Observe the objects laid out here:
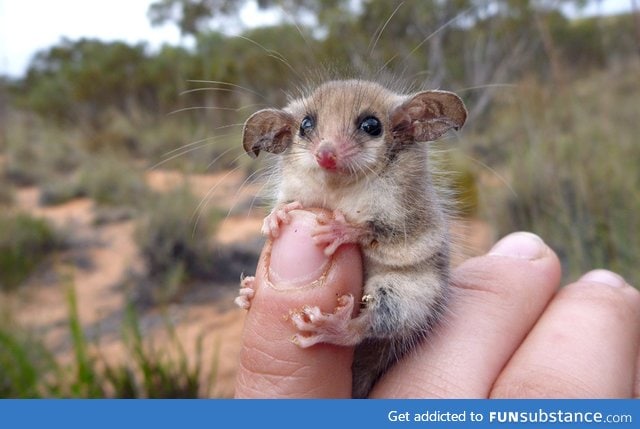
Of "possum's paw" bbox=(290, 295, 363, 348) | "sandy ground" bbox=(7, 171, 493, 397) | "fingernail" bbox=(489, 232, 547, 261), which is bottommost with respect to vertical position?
"sandy ground" bbox=(7, 171, 493, 397)

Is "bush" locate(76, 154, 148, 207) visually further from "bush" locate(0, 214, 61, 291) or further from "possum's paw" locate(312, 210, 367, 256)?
"possum's paw" locate(312, 210, 367, 256)

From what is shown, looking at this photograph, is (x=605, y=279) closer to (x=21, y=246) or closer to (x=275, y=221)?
(x=275, y=221)

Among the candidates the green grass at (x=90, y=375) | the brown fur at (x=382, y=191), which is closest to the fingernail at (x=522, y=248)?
the brown fur at (x=382, y=191)

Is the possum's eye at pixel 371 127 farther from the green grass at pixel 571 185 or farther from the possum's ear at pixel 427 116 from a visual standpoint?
the green grass at pixel 571 185

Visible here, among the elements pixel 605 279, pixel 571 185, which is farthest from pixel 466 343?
pixel 571 185

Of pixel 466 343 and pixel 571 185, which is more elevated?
pixel 571 185

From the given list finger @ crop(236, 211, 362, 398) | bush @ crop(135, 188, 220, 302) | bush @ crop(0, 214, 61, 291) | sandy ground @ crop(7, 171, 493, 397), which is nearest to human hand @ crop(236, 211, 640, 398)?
finger @ crop(236, 211, 362, 398)
